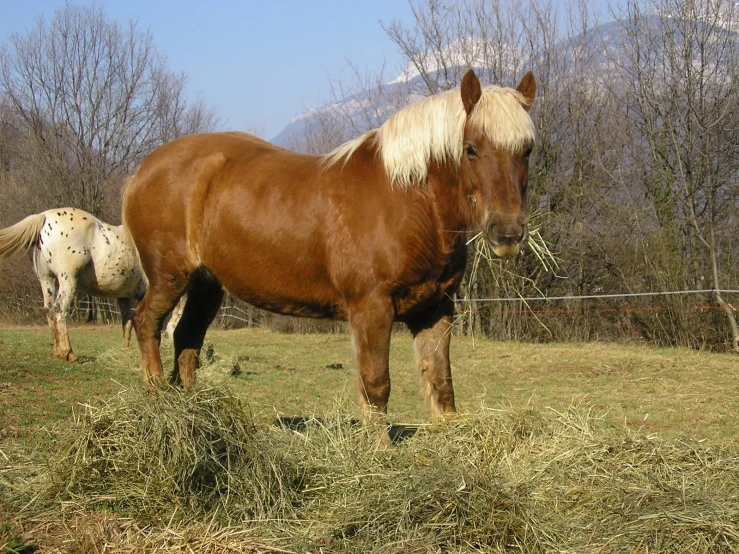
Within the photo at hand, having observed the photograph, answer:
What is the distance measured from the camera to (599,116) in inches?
671

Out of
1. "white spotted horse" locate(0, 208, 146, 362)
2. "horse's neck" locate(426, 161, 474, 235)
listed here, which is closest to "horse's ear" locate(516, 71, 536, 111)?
"horse's neck" locate(426, 161, 474, 235)

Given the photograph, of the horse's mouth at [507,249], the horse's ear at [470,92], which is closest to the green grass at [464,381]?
the horse's mouth at [507,249]

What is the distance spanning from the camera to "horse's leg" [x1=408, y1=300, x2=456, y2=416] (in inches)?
178

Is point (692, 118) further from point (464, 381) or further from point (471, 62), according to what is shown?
point (464, 381)

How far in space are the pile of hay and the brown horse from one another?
0.58 m

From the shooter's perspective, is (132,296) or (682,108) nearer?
(132,296)

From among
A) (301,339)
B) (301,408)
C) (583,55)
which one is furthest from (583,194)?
(301,408)

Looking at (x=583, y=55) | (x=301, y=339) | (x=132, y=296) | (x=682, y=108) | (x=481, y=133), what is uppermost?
(x=583, y=55)

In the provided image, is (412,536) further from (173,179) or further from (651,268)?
(651,268)

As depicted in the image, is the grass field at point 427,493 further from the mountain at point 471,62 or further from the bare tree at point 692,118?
the mountain at point 471,62

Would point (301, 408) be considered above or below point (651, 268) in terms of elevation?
below

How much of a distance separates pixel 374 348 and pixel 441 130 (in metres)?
1.38

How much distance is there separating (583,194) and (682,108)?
113 inches

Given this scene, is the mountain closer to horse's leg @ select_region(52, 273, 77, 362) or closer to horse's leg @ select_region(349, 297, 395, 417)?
horse's leg @ select_region(52, 273, 77, 362)
